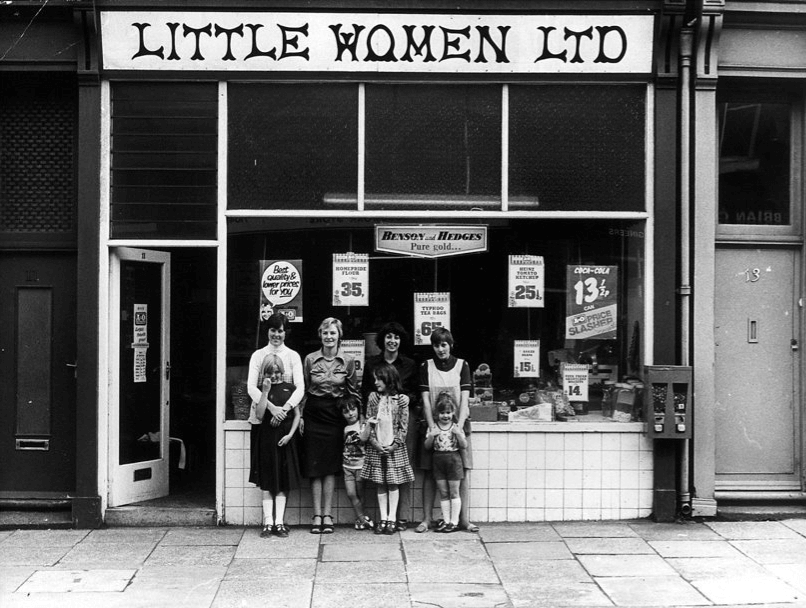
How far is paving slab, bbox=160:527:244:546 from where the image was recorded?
836 cm

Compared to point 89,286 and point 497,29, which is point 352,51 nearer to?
point 497,29

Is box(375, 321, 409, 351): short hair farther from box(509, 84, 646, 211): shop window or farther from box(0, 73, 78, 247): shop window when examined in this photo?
box(0, 73, 78, 247): shop window

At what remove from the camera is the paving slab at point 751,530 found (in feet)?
27.6

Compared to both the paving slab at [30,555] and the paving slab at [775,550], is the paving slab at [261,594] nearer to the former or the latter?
the paving slab at [30,555]

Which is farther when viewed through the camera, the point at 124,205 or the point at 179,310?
the point at 179,310

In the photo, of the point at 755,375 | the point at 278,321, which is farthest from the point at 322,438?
the point at 755,375

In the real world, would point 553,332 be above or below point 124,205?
below

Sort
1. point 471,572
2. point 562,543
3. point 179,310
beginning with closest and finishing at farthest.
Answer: point 471,572, point 562,543, point 179,310

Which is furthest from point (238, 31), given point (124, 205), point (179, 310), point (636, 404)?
point (636, 404)

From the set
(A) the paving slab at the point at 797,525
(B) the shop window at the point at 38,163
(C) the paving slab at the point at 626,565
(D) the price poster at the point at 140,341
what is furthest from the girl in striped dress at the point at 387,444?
(A) the paving slab at the point at 797,525

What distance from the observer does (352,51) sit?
29.4ft

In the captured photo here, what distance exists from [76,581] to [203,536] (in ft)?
4.98

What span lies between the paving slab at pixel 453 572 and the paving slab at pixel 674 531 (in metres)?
1.69

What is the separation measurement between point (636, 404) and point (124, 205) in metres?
5.08
